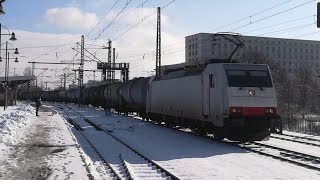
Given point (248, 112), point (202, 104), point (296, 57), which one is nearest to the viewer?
point (248, 112)

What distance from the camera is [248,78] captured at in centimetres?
1733

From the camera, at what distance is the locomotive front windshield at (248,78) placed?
17125 mm

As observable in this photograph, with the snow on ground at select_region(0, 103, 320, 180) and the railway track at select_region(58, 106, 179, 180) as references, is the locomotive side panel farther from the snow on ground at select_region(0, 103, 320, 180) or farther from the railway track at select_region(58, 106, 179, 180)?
the railway track at select_region(58, 106, 179, 180)

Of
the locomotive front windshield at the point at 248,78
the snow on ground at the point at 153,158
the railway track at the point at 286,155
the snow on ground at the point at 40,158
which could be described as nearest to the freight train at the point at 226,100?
the locomotive front windshield at the point at 248,78

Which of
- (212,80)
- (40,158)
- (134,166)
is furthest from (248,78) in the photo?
(40,158)

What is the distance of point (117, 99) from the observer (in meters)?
42.3

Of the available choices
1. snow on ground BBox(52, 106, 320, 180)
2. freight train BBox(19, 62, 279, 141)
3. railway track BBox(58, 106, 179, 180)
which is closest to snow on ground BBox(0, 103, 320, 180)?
snow on ground BBox(52, 106, 320, 180)

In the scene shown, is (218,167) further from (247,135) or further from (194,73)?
(194,73)

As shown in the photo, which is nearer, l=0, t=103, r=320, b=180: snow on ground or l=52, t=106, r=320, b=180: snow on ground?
l=0, t=103, r=320, b=180: snow on ground

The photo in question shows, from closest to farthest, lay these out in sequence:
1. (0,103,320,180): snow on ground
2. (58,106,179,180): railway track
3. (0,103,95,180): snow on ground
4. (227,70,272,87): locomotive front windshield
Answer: (0,103,95,180): snow on ground < (0,103,320,180): snow on ground < (58,106,179,180): railway track < (227,70,272,87): locomotive front windshield

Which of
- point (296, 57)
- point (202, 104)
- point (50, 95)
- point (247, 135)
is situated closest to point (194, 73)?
point (202, 104)

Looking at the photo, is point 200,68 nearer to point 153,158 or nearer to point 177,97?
point 177,97

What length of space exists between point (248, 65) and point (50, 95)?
9582cm

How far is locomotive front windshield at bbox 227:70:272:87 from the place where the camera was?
1712 cm
